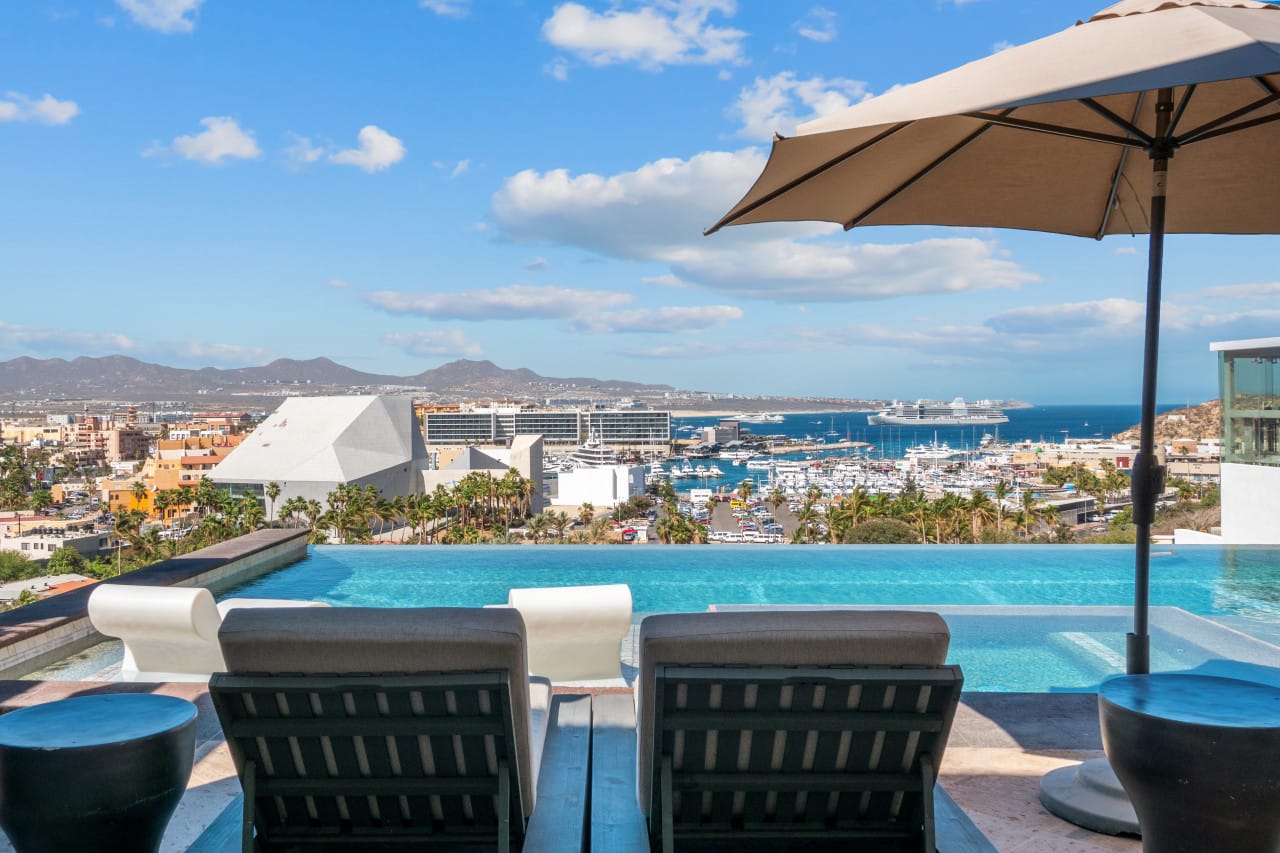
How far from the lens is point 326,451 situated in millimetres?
42969

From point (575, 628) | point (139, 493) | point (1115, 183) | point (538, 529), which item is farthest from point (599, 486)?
point (1115, 183)

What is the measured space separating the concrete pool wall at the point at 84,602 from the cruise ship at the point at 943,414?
123196mm

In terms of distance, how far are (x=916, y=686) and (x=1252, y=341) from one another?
51.2 ft

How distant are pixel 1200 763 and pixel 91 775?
81.8 inches

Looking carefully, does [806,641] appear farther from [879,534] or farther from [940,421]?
[940,421]

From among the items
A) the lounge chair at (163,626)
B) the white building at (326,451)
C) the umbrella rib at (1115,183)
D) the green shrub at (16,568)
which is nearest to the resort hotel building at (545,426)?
the white building at (326,451)

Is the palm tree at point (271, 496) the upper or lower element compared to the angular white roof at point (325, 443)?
lower

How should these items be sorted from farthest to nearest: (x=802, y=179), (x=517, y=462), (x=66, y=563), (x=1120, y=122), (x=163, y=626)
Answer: (x=517, y=462)
(x=66, y=563)
(x=163, y=626)
(x=802, y=179)
(x=1120, y=122)

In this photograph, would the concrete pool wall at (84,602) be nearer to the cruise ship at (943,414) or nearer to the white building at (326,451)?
the white building at (326,451)

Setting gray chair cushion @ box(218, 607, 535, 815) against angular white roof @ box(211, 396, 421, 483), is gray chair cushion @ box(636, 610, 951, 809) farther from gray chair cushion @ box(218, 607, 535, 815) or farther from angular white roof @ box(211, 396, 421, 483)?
angular white roof @ box(211, 396, 421, 483)

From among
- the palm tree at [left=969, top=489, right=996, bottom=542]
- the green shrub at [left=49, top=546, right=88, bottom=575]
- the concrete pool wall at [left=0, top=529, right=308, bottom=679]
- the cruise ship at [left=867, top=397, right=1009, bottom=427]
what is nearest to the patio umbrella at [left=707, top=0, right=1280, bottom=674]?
the concrete pool wall at [left=0, top=529, right=308, bottom=679]

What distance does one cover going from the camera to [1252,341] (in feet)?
47.2

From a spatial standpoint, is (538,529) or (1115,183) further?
(538,529)

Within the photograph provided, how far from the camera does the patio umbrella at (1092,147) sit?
73.5 inches
